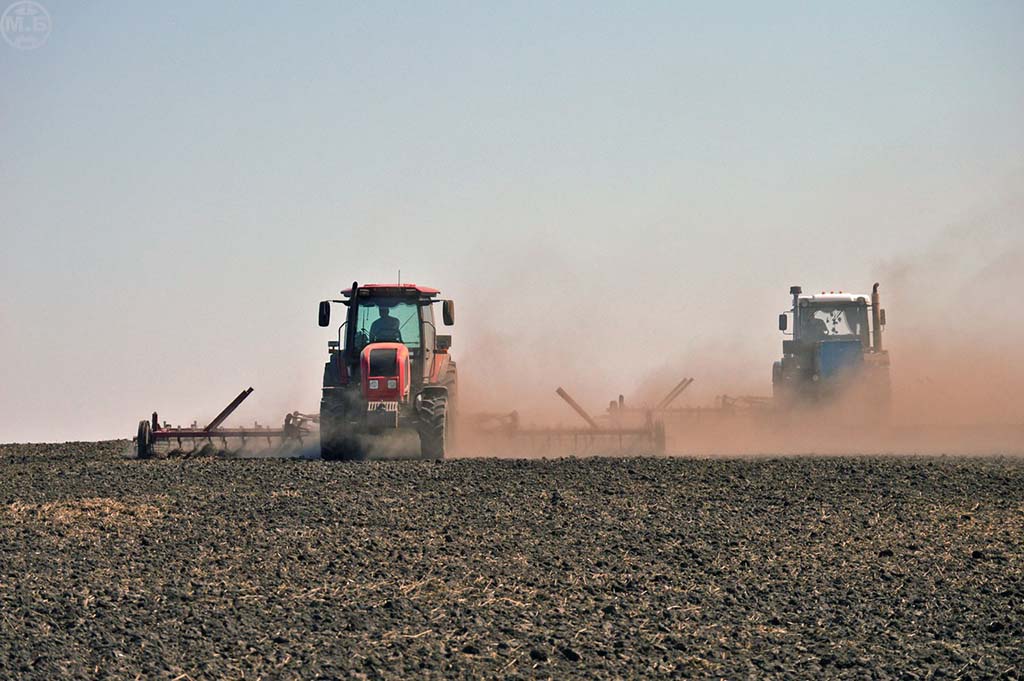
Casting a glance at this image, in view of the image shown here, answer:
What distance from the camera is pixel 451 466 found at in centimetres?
2216

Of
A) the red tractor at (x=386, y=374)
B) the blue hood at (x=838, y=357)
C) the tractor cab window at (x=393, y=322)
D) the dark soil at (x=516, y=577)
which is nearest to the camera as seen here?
the dark soil at (x=516, y=577)

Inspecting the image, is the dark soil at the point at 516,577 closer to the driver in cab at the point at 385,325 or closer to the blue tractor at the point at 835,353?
the driver in cab at the point at 385,325

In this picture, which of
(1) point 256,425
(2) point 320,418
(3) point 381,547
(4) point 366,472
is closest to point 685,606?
(3) point 381,547

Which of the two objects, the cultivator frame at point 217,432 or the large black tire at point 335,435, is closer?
the large black tire at point 335,435

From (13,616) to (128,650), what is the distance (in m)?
1.54

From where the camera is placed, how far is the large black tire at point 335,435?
24078 millimetres

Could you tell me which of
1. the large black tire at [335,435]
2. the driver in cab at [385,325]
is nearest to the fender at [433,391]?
the driver in cab at [385,325]

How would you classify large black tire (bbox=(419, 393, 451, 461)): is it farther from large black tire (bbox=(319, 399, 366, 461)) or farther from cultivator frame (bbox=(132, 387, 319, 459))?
cultivator frame (bbox=(132, 387, 319, 459))

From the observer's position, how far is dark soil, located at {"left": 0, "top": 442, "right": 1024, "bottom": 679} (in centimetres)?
1023

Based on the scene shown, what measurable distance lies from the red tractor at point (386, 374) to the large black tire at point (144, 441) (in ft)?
12.0

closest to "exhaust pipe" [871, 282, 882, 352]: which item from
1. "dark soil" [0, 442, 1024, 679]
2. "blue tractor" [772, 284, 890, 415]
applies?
"blue tractor" [772, 284, 890, 415]

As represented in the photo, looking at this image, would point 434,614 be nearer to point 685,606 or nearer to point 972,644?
point 685,606

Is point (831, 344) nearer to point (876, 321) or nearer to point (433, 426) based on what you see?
point (876, 321)

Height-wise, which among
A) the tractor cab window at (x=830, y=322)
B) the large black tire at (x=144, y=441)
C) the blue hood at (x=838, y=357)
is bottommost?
the large black tire at (x=144, y=441)
